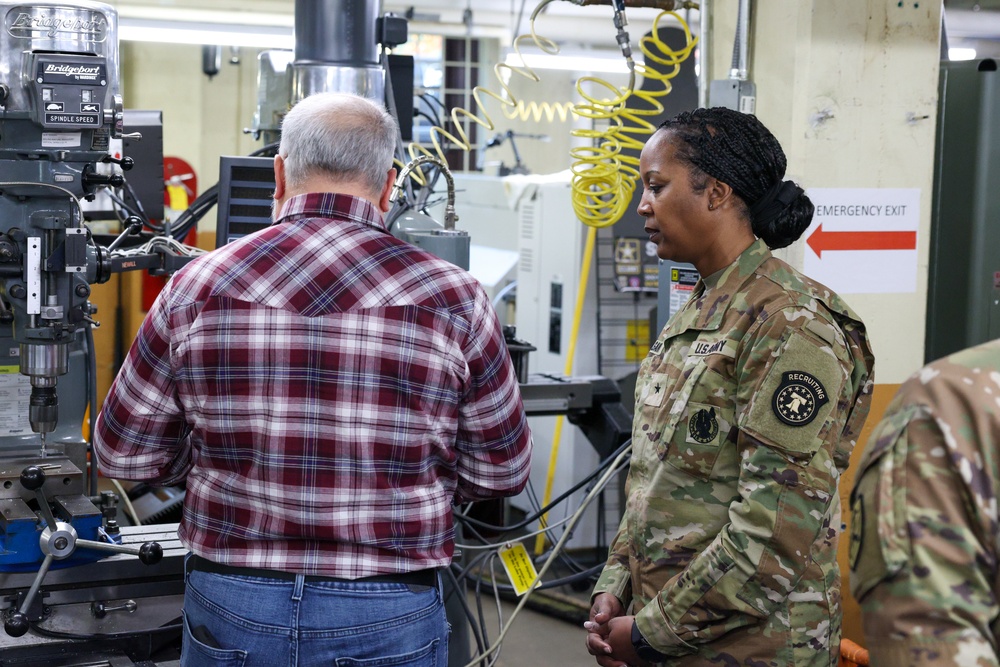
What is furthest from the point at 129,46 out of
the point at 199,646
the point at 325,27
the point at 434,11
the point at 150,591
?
the point at 199,646

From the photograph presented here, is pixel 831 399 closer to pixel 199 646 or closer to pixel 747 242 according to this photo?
pixel 747 242

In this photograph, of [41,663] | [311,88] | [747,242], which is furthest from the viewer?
[311,88]

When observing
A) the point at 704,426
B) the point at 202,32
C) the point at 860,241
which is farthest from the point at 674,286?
the point at 202,32

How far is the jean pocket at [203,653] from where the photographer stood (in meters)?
1.38

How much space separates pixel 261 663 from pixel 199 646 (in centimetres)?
10

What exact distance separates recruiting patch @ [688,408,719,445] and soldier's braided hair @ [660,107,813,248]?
0.30 metres

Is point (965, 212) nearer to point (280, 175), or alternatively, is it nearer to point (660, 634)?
point (660, 634)

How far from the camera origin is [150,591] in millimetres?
A: 2037

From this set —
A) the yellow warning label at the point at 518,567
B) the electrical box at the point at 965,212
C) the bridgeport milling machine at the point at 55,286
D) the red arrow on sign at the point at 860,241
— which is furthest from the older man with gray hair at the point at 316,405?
the electrical box at the point at 965,212

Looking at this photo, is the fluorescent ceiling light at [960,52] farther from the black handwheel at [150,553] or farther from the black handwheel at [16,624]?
the black handwheel at [16,624]

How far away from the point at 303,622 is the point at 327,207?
55 cm

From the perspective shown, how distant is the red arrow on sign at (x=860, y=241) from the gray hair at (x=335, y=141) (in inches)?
44.6

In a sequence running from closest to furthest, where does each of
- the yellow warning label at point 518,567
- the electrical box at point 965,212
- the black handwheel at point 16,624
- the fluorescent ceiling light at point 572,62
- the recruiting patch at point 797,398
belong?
1. the recruiting patch at point 797,398
2. the black handwheel at point 16,624
3. the electrical box at point 965,212
4. the yellow warning label at point 518,567
5. the fluorescent ceiling light at point 572,62

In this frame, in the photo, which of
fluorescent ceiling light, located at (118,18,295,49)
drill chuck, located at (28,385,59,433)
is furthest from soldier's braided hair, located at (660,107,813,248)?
fluorescent ceiling light, located at (118,18,295,49)
